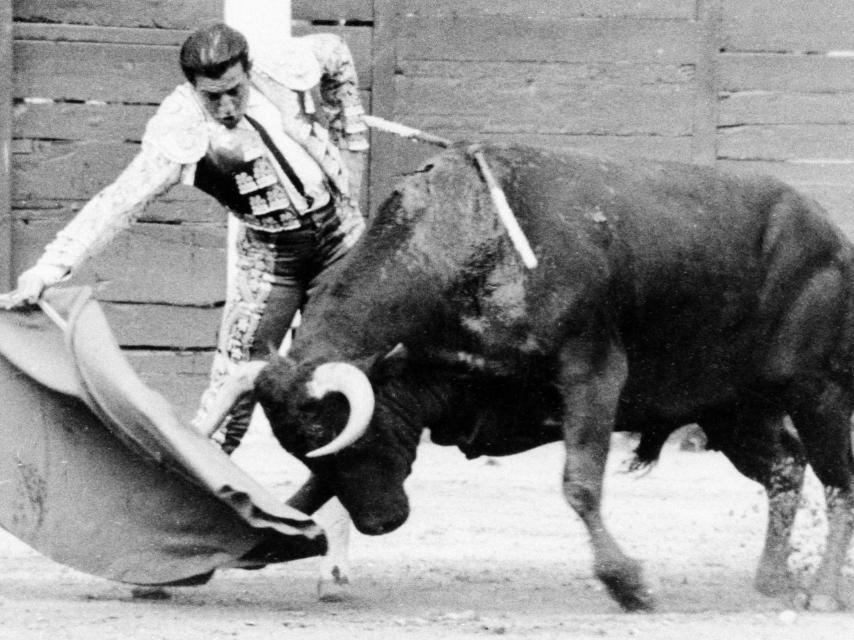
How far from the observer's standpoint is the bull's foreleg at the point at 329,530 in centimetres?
624

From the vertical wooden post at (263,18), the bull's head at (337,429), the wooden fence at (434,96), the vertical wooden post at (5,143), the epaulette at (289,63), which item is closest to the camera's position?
the bull's head at (337,429)

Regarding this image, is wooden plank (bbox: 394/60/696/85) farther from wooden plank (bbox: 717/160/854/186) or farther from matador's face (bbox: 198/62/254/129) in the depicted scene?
matador's face (bbox: 198/62/254/129)

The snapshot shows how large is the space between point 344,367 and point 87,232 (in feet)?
2.89

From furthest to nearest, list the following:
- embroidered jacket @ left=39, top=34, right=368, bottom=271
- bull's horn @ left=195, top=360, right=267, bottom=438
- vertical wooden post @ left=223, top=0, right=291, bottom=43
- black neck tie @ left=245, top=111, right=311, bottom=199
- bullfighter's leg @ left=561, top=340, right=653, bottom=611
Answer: vertical wooden post @ left=223, top=0, right=291, bottom=43 < black neck tie @ left=245, top=111, right=311, bottom=199 < embroidered jacket @ left=39, top=34, right=368, bottom=271 < bullfighter's leg @ left=561, top=340, right=653, bottom=611 < bull's horn @ left=195, top=360, right=267, bottom=438

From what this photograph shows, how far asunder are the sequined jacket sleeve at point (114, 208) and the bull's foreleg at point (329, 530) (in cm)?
94

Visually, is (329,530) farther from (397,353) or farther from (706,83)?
(706,83)

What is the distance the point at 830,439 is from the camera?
6.72 meters

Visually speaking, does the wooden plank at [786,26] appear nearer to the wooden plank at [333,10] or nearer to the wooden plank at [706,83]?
the wooden plank at [706,83]

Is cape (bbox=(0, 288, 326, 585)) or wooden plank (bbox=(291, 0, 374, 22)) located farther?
wooden plank (bbox=(291, 0, 374, 22))

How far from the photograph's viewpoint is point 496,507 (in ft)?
26.9

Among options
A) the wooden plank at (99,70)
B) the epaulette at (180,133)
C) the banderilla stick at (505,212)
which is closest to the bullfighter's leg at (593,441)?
the banderilla stick at (505,212)

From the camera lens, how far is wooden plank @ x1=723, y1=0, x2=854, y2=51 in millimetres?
9648

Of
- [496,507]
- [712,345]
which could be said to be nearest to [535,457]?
[496,507]

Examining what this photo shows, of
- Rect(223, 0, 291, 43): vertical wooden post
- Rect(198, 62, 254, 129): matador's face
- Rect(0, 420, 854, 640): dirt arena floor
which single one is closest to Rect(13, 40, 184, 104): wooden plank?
Rect(223, 0, 291, 43): vertical wooden post
